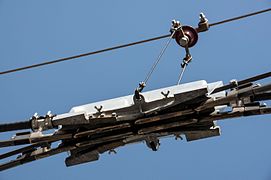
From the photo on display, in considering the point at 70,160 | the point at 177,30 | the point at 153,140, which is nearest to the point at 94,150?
the point at 70,160

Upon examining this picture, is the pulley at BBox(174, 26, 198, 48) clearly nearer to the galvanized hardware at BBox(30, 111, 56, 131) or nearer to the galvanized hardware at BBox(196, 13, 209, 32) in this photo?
the galvanized hardware at BBox(196, 13, 209, 32)

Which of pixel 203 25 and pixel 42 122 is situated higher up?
pixel 203 25

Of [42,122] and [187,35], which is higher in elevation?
[187,35]

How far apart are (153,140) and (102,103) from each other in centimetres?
104

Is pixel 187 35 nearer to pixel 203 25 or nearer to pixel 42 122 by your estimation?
pixel 203 25

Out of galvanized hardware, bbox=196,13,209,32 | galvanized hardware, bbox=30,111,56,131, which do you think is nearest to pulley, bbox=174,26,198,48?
galvanized hardware, bbox=196,13,209,32

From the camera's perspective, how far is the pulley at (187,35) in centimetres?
887

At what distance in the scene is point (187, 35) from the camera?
8906 millimetres

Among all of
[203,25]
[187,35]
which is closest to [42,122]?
[187,35]

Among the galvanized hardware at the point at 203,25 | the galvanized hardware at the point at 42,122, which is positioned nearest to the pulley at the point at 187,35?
the galvanized hardware at the point at 203,25

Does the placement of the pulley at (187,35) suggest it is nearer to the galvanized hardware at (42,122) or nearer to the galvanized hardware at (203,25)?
the galvanized hardware at (203,25)

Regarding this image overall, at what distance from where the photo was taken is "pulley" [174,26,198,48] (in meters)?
8.87

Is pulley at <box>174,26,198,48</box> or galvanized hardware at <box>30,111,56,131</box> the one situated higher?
pulley at <box>174,26,198,48</box>

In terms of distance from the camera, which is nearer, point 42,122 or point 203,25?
point 42,122
